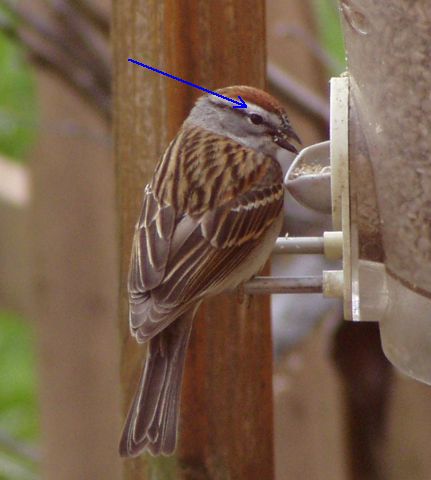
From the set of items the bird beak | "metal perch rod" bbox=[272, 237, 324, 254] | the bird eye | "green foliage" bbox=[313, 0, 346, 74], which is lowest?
"metal perch rod" bbox=[272, 237, 324, 254]

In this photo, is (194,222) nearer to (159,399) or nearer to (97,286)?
(159,399)

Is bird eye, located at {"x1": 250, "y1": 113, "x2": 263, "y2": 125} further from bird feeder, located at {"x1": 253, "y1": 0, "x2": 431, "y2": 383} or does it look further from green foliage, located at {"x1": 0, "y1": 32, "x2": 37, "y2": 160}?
green foliage, located at {"x1": 0, "y1": 32, "x2": 37, "y2": 160}

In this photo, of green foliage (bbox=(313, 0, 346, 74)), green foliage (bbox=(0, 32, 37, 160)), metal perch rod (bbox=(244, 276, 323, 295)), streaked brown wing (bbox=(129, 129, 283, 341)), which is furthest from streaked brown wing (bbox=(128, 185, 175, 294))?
green foliage (bbox=(313, 0, 346, 74))

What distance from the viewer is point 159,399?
203 centimetres

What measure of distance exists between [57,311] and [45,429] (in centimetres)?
33

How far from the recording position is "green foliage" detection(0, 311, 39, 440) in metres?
4.66

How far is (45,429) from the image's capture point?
3.51 metres

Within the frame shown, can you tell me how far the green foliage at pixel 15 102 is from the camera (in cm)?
358

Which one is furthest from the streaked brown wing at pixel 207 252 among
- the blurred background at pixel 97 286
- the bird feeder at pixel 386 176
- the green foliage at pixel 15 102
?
the green foliage at pixel 15 102

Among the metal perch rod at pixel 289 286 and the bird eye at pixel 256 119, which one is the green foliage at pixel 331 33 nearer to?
the bird eye at pixel 256 119

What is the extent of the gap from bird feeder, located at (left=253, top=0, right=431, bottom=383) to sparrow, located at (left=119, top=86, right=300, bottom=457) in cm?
30

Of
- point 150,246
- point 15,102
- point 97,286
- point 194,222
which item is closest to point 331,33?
point 15,102

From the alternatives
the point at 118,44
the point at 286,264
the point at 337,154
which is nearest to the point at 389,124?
the point at 337,154

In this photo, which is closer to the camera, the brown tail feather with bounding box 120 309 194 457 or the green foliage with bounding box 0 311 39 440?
the brown tail feather with bounding box 120 309 194 457
